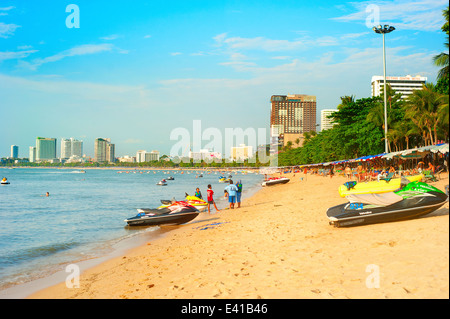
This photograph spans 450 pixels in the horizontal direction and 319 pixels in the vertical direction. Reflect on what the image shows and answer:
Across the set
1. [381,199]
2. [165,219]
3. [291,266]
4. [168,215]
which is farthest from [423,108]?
[291,266]

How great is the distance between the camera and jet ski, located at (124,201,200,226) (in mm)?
16953

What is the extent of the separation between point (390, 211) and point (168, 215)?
1099 centimetres

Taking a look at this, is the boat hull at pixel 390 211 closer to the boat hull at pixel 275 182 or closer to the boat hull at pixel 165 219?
the boat hull at pixel 165 219

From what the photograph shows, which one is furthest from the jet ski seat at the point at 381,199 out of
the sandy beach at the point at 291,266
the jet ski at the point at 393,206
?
the sandy beach at the point at 291,266

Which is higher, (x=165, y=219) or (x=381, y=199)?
(x=381, y=199)

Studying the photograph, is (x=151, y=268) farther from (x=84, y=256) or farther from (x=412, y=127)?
(x=412, y=127)

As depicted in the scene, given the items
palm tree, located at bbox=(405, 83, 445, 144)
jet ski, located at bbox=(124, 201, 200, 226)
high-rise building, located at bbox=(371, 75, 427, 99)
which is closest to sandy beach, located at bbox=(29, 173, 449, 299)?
jet ski, located at bbox=(124, 201, 200, 226)

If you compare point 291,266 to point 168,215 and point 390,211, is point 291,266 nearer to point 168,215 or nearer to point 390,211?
point 390,211

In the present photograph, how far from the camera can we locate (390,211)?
30.1 feet

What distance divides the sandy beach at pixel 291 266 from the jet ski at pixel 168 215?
516 centimetres

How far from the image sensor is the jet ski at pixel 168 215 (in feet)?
55.6

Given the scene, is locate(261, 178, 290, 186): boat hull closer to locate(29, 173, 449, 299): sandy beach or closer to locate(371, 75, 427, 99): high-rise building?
locate(29, 173, 449, 299): sandy beach
